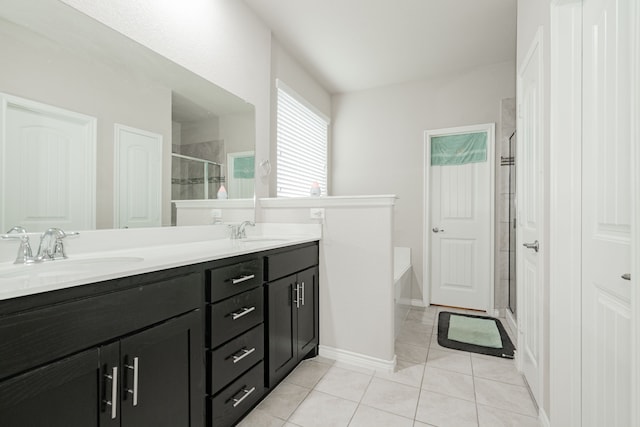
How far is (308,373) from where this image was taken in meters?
2.06

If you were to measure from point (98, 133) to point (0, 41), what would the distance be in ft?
1.41

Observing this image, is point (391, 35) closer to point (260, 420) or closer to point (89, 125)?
point (89, 125)

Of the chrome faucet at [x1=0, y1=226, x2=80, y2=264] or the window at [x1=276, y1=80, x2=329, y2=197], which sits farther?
the window at [x1=276, y1=80, x2=329, y2=197]

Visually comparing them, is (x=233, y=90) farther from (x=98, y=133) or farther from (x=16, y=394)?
(x=16, y=394)

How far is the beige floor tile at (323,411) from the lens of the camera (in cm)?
156

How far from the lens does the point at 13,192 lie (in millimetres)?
1182

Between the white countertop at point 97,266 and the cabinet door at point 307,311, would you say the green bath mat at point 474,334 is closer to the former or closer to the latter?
the cabinet door at point 307,311

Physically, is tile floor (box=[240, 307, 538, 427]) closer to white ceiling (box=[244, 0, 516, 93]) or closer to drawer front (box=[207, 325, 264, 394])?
drawer front (box=[207, 325, 264, 394])

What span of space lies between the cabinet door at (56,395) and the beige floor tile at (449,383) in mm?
1749

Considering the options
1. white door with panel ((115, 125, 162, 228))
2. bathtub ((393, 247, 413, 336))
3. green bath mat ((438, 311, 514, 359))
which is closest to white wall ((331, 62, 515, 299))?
bathtub ((393, 247, 413, 336))

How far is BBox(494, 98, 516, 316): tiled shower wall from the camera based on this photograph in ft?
10.3

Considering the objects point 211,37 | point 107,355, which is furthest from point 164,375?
point 211,37

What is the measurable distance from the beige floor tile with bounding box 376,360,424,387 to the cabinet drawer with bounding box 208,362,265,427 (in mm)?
857

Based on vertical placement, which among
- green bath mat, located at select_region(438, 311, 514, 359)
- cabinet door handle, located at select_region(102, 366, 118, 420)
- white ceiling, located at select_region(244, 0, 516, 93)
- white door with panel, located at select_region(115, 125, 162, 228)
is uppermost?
white ceiling, located at select_region(244, 0, 516, 93)
